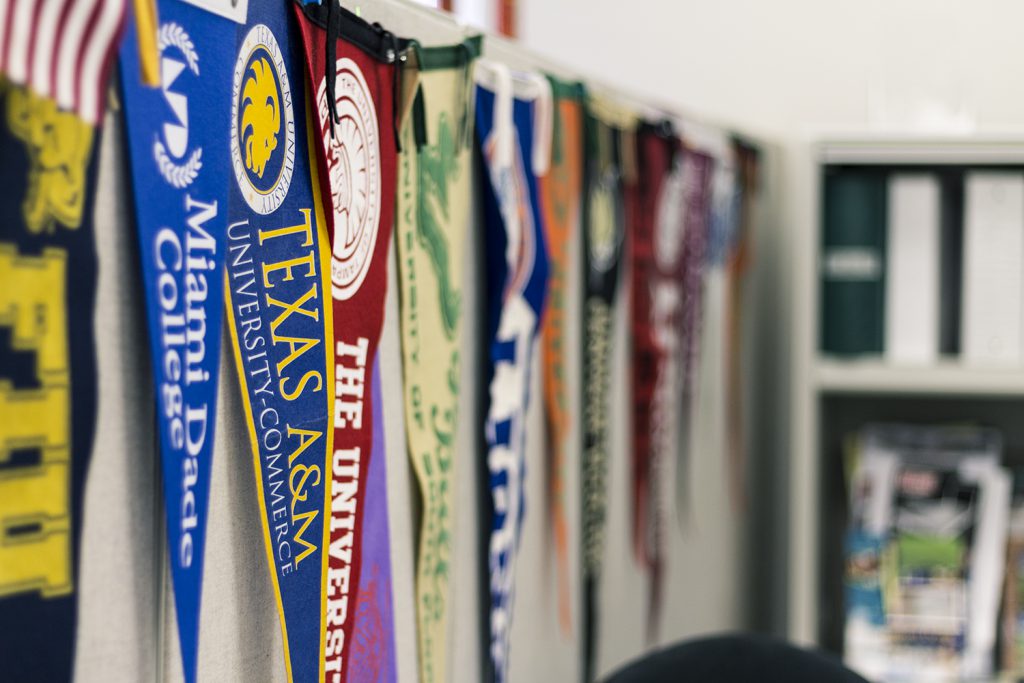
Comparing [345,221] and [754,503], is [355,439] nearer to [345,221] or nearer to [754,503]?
[345,221]

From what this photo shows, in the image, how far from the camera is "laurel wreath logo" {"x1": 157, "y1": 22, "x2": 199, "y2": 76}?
0.63 metres

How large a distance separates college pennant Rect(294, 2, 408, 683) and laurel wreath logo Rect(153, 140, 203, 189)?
0.12 metres

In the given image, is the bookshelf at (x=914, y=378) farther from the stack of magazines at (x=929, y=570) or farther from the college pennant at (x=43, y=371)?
the college pennant at (x=43, y=371)

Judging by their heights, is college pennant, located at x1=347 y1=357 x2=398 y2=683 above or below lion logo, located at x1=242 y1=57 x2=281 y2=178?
below

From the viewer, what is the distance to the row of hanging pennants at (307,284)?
565 mm

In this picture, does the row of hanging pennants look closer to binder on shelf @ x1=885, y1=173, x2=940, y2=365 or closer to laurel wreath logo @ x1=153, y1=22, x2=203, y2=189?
laurel wreath logo @ x1=153, y1=22, x2=203, y2=189

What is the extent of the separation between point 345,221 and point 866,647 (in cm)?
139

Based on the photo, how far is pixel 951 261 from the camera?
1.83 meters

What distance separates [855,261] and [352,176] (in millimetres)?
1211

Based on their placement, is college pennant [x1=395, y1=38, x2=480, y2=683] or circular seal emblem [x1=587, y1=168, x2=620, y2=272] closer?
college pennant [x1=395, y1=38, x2=480, y2=683]

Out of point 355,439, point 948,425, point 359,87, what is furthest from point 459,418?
point 948,425

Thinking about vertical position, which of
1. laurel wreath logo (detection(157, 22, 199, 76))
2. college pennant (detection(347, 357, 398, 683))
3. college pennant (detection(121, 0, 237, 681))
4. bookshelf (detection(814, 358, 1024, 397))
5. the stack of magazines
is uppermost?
laurel wreath logo (detection(157, 22, 199, 76))

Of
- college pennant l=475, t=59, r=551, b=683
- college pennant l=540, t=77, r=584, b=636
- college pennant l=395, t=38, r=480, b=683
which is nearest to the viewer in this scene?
college pennant l=395, t=38, r=480, b=683

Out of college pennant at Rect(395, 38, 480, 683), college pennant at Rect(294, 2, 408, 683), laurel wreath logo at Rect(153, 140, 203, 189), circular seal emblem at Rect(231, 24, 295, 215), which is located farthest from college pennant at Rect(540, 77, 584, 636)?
laurel wreath logo at Rect(153, 140, 203, 189)
